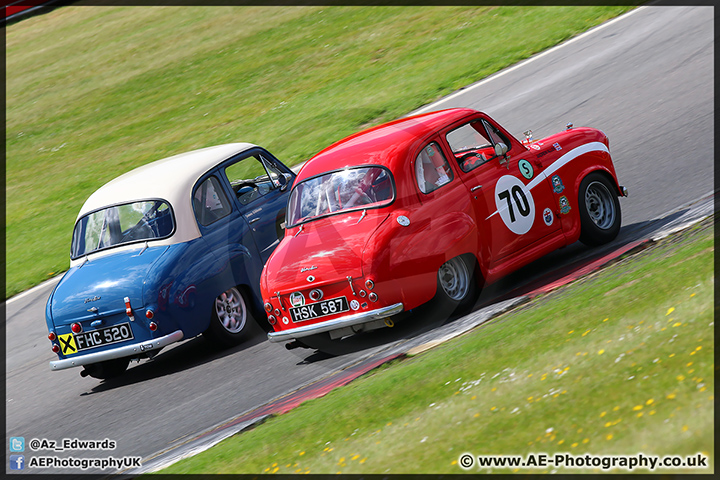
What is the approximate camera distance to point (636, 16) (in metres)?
18.3

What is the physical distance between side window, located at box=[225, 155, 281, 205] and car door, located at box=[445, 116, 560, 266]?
269 cm

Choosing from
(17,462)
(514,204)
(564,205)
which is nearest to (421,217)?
(514,204)

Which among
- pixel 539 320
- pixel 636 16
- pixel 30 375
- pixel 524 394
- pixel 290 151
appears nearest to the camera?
pixel 524 394

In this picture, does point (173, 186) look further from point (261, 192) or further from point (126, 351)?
point (126, 351)

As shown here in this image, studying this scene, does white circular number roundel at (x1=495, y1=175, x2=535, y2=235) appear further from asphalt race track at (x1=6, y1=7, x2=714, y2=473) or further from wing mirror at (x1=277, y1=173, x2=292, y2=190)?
wing mirror at (x1=277, y1=173, x2=292, y2=190)

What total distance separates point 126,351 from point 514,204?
14.1 ft

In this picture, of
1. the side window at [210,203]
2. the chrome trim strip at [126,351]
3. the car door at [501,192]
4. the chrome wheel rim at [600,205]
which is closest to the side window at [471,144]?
the car door at [501,192]

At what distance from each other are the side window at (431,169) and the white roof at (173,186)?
277cm

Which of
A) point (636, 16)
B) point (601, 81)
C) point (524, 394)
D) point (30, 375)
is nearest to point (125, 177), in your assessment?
point (30, 375)

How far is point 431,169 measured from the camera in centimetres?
802

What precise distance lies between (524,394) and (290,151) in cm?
1188

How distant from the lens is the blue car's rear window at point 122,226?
9.16 meters
